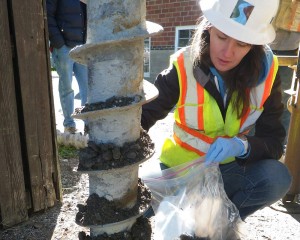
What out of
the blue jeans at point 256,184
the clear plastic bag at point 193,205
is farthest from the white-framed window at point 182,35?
the clear plastic bag at point 193,205

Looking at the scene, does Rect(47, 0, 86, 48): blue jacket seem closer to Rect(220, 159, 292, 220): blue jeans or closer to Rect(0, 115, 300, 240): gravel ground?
Rect(0, 115, 300, 240): gravel ground

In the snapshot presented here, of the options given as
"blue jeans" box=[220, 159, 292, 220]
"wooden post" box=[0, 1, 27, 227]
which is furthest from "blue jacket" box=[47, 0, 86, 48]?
"blue jeans" box=[220, 159, 292, 220]

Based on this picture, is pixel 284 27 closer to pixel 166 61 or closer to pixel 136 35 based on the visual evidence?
pixel 136 35

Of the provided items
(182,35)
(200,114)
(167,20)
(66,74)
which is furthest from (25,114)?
(167,20)

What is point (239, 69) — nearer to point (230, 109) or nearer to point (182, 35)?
point (230, 109)

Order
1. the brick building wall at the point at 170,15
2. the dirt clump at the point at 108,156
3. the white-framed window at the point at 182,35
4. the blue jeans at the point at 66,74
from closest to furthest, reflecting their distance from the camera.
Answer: the dirt clump at the point at 108,156
the blue jeans at the point at 66,74
the brick building wall at the point at 170,15
the white-framed window at the point at 182,35

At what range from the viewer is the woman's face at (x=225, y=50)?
5.51ft

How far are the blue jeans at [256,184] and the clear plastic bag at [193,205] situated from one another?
23cm

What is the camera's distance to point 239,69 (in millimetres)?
1854

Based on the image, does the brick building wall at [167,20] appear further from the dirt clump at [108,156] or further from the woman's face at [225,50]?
the dirt clump at [108,156]

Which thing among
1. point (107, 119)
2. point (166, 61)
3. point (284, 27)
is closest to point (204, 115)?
point (107, 119)

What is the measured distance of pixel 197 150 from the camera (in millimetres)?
1981

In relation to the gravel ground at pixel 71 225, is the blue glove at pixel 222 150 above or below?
above

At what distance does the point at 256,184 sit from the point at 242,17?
937 mm
